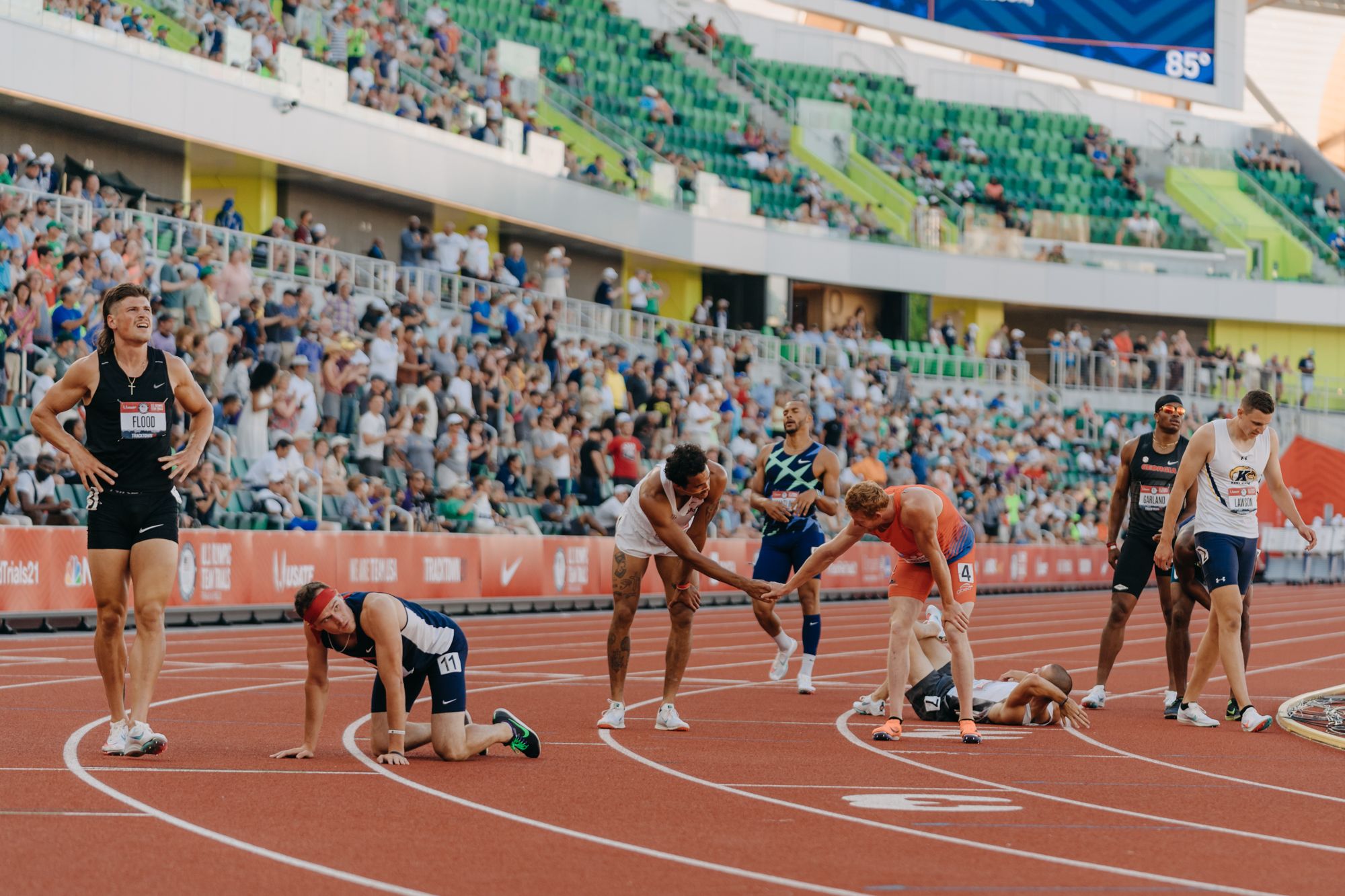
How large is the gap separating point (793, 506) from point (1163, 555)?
11.2 ft

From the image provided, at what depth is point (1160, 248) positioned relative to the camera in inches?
2133

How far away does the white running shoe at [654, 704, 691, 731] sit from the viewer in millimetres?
11273

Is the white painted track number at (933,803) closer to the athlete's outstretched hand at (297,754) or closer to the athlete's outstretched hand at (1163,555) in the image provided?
the athlete's outstretched hand at (297,754)

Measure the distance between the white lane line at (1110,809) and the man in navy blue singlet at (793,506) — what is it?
3.78 metres

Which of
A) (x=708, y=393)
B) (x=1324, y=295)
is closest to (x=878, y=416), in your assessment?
(x=708, y=393)

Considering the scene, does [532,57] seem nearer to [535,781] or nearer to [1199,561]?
[1199,561]


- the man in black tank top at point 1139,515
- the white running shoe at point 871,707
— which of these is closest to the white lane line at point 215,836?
the white running shoe at point 871,707

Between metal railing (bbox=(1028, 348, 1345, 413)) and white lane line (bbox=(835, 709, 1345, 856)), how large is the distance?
36112 mm

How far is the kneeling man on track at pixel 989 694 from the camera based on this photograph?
1163 centimetres

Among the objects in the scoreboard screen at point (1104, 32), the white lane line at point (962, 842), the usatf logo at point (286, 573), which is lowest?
the white lane line at point (962, 842)

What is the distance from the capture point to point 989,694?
12.1 meters

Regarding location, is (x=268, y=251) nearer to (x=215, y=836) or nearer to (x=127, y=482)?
(x=127, y=482)

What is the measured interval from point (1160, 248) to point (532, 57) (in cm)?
2281

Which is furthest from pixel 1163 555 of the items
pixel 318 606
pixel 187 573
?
pixel 187 573
